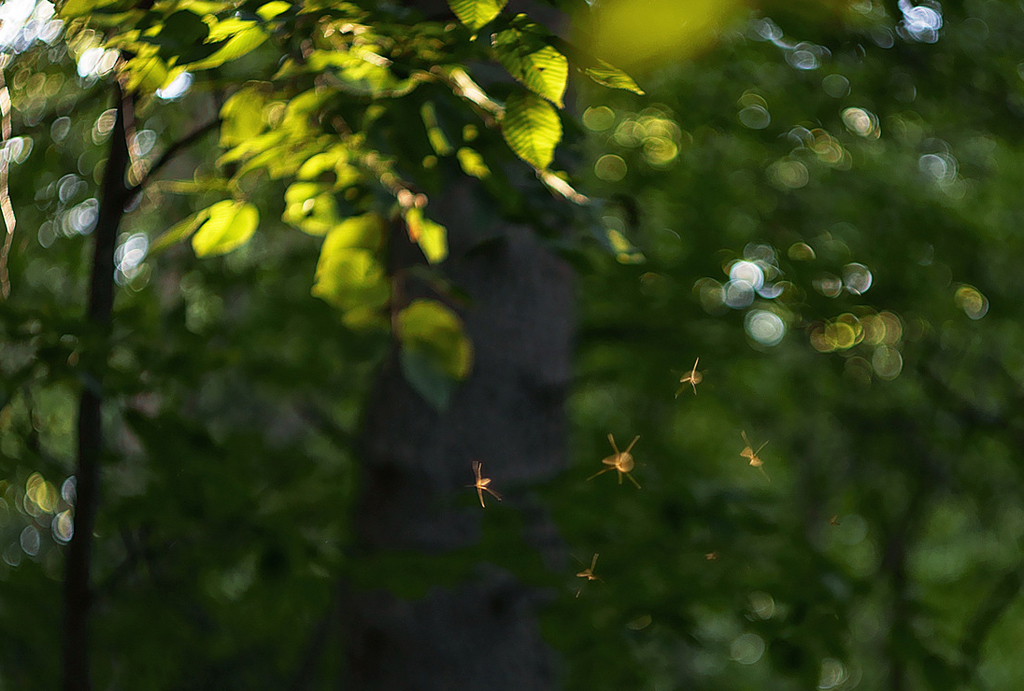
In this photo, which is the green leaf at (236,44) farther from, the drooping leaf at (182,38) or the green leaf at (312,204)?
the green leaf at (312,204)

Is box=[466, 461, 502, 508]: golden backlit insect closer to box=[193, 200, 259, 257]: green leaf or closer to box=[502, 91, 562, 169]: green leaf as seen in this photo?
box=[193, 200, 259, 257]: green leaf

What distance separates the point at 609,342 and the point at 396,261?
1090 millimetres

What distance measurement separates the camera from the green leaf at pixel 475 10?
1074 mm

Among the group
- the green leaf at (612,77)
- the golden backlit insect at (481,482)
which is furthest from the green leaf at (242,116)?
the golden backlit insect at (481,482)

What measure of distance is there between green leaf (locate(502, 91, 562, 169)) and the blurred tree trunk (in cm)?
94

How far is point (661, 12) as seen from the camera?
1486 mm

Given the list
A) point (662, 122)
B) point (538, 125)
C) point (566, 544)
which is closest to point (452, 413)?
point (566, 544)

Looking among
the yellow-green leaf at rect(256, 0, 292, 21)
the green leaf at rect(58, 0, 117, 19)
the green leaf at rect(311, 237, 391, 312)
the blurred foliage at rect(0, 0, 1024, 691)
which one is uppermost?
the green leaf at rect(58, 0, 117, 19)

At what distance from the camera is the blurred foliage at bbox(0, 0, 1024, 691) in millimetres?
1610

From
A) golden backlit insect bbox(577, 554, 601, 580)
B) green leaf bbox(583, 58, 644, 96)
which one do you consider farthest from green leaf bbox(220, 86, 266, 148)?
golden backlit insect bbox(577, 554, 601, 580)

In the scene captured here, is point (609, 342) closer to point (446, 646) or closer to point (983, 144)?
point (446, 646)

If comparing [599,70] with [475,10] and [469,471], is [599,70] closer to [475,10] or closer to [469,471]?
[475,10]

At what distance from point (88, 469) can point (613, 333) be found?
6.38ft

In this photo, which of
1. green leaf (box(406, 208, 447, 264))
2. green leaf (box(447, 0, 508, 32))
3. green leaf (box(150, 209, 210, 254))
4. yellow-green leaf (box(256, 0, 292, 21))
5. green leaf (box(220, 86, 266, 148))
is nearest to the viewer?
green leaf (box(447, 0, 508, 32))
